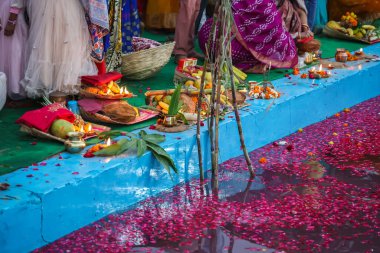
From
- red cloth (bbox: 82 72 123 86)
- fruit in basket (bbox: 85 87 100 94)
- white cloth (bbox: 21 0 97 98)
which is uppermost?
white cloth (bbox: 21 0 97 98)

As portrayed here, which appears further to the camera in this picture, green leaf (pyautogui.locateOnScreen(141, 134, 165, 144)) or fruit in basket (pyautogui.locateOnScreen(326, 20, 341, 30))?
fruit in basket (pyautogui.locateOnScreen(326, 20, 341, 30))

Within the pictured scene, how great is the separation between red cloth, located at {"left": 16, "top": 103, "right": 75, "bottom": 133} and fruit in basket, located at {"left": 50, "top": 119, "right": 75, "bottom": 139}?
0.04 metres

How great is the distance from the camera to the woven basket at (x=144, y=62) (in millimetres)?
7004

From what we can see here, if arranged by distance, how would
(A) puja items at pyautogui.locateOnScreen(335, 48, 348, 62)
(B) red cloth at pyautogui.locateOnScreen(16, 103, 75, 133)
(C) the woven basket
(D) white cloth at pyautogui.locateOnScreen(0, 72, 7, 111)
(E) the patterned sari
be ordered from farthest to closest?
1. (A) puja items at pyautogui.locateOnScreen(335, 48, 348, 62)
2. (C) the woven basket
3. (E) the patterned sari
4. (D) white cloth at pyautogui.locateOnScreen(0, 72, 7, 111)
5. (B) red cloth at pyautogui.locateOnScreen(16, 103, 75, 133)

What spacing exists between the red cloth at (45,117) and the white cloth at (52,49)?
585 millimetres

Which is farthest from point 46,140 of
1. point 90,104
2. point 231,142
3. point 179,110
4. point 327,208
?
point 327,208

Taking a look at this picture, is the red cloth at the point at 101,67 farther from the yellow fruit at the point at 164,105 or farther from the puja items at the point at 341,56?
the puja items at the point at 341,56

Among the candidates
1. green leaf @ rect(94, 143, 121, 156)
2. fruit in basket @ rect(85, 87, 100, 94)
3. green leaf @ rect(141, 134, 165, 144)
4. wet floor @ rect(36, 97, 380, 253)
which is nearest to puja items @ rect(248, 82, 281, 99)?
wet floor @ rect(36, 97, 380, 253)

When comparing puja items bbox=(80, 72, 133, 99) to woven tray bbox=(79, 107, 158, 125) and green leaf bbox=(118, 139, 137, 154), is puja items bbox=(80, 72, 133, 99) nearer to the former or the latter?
woven tray bbox=(79, 107, 158, 125)

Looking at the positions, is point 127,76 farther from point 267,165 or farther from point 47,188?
point 47,188

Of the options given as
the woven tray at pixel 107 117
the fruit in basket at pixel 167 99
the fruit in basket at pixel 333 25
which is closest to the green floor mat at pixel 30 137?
the woven tray at pixel 107 117

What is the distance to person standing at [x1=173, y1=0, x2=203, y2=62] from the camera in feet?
26.4

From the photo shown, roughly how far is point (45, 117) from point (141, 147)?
0.78 meters

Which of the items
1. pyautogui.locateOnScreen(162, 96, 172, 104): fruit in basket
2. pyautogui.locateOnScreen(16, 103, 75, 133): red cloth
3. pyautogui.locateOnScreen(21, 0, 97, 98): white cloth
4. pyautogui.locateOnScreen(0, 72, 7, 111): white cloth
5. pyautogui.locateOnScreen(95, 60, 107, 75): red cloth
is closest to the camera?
pyautogui.locateOnScreen(16, 103, 75, 133): red cloth
